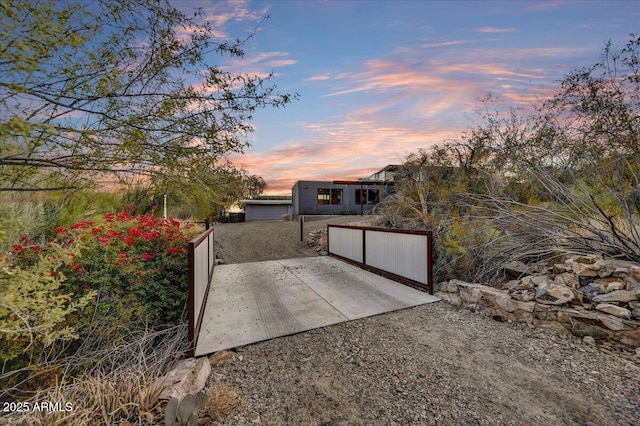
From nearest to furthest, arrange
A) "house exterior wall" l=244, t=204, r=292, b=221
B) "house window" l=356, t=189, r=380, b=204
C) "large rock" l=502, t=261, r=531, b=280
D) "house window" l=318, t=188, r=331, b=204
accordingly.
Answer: "large rock" l=502, t=261, r=531, b=280
"house window" l=318, t=188, r=331, b=204
"house window" l=356, t=189, r=380, b=204
"house exterior wall" l=244, t=204, r=292, b=221

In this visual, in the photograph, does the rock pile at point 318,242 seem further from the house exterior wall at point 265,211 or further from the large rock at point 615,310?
the house exterior wall at point 265,211

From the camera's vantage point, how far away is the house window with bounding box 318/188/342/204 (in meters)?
20.5

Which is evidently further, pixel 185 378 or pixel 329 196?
pixel 329 196

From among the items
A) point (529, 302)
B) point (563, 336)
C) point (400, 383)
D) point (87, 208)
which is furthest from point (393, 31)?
point (87, 208)

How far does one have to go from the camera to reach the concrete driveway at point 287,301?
3.04 metres

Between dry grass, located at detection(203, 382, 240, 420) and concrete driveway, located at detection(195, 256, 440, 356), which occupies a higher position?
dry grass, located at detection(203, 382, 240, 420)

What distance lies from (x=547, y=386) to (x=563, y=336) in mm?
1187

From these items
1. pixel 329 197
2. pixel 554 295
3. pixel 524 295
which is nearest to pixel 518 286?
pixel 524 295

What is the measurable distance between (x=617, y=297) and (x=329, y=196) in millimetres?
18384

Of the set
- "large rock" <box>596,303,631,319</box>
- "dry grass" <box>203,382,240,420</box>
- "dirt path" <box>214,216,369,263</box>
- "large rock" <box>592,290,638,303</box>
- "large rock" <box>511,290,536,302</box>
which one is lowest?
"dirt path" <box>214,216,369,263</box>

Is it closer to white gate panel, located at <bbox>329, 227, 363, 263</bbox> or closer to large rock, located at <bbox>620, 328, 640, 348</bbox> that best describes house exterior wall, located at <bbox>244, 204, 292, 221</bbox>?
white gate panel, located at <bbox>329, 227, 363, 263</bbox>

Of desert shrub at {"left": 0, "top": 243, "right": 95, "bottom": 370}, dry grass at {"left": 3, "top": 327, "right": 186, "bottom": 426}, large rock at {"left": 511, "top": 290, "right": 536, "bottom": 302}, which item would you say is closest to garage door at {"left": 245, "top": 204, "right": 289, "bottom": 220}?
desert shrub at {"left": 0, "top": 243, "right": 95, "bottom": 370}

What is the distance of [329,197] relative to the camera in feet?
68.1

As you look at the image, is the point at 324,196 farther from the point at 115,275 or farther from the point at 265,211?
the point at 115,275
